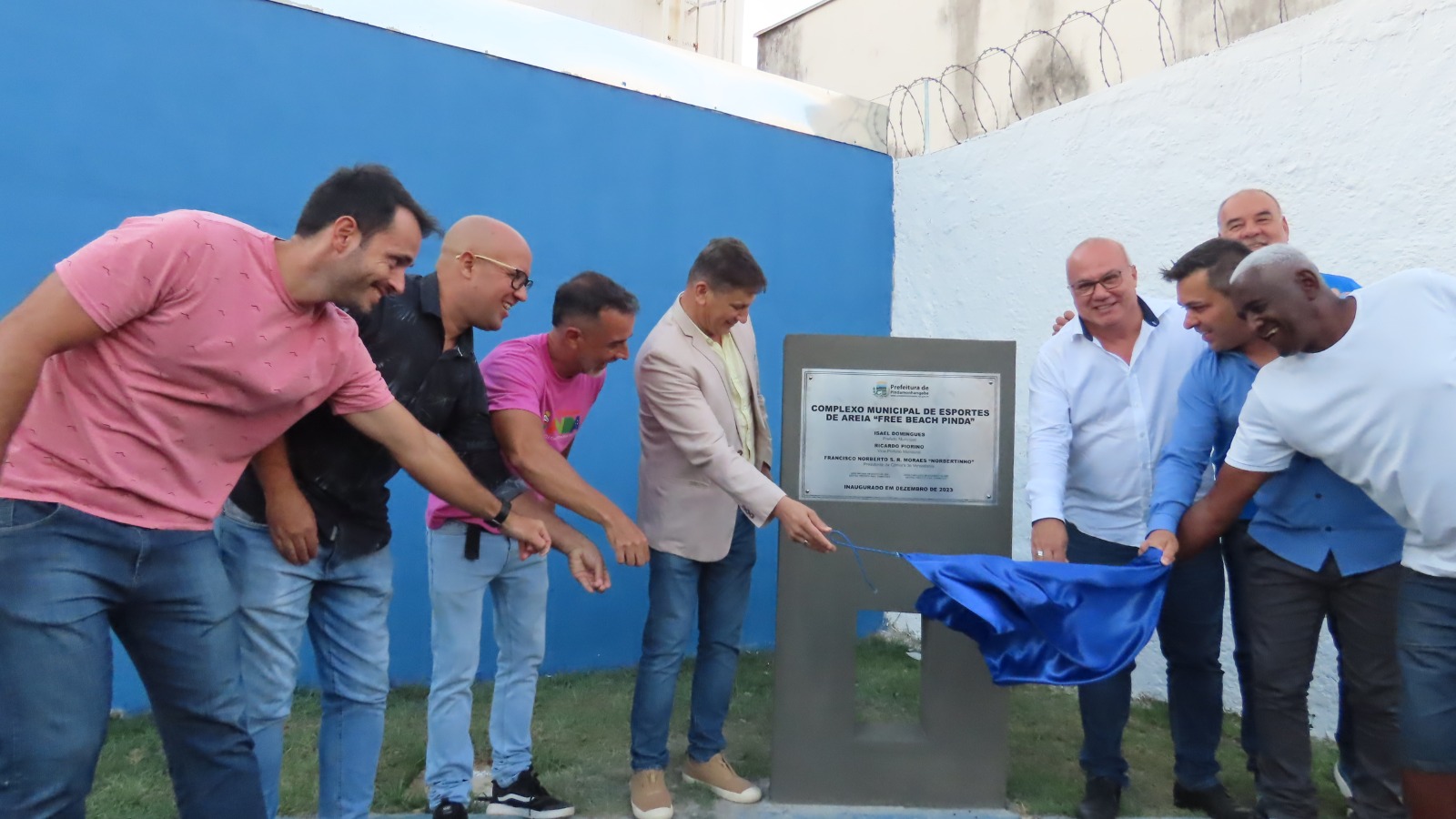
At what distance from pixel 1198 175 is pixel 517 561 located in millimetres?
3468

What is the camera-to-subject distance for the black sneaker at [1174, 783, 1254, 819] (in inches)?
130

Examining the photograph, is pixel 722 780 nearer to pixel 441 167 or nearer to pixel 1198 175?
pixel 441 167

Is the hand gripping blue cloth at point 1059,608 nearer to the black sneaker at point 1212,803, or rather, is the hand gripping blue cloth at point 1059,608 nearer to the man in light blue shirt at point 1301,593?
the man in light blue shirt at point 1301,593

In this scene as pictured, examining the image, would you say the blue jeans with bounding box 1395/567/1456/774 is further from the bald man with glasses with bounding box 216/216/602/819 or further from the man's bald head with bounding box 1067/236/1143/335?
the bald man with glasses with bounding box 216/216/602/819

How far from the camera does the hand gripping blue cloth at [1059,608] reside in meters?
3.04

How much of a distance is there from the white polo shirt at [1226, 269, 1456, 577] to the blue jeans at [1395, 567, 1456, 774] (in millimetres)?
74

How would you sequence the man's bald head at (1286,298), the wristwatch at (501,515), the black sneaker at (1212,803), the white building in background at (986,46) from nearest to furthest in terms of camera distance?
the man's bald head at (1286,298) < the wristwatch at (501,515) < the black sneaker at (1212,803) < the white building in background at (986,46)

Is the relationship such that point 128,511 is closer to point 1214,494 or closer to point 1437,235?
point 1214,494

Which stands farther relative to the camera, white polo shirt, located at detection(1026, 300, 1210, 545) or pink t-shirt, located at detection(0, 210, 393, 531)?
white polo shirt, located at detection(1026, 300, 1210, 545)

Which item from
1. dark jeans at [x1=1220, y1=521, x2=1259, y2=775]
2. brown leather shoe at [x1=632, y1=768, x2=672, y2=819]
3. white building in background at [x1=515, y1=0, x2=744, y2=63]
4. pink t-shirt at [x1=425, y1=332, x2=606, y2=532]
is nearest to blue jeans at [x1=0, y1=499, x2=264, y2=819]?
pink t-shirt at [x1=425, y1=332, x2=606, y2=532]

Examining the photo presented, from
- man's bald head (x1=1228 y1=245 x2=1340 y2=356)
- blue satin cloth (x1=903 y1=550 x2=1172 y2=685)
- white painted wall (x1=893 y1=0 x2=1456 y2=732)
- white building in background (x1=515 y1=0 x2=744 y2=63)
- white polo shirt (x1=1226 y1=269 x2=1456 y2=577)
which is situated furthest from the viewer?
white building in background (x1=515 y1=0 x2=744 y2=63)

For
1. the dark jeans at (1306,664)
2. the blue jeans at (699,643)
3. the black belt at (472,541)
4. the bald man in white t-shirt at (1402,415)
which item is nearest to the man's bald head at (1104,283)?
the bald man in white t-shirt at (1402,415)

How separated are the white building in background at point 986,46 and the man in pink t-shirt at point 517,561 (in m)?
4.24

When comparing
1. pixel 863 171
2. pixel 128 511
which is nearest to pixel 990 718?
pixel 128 511
